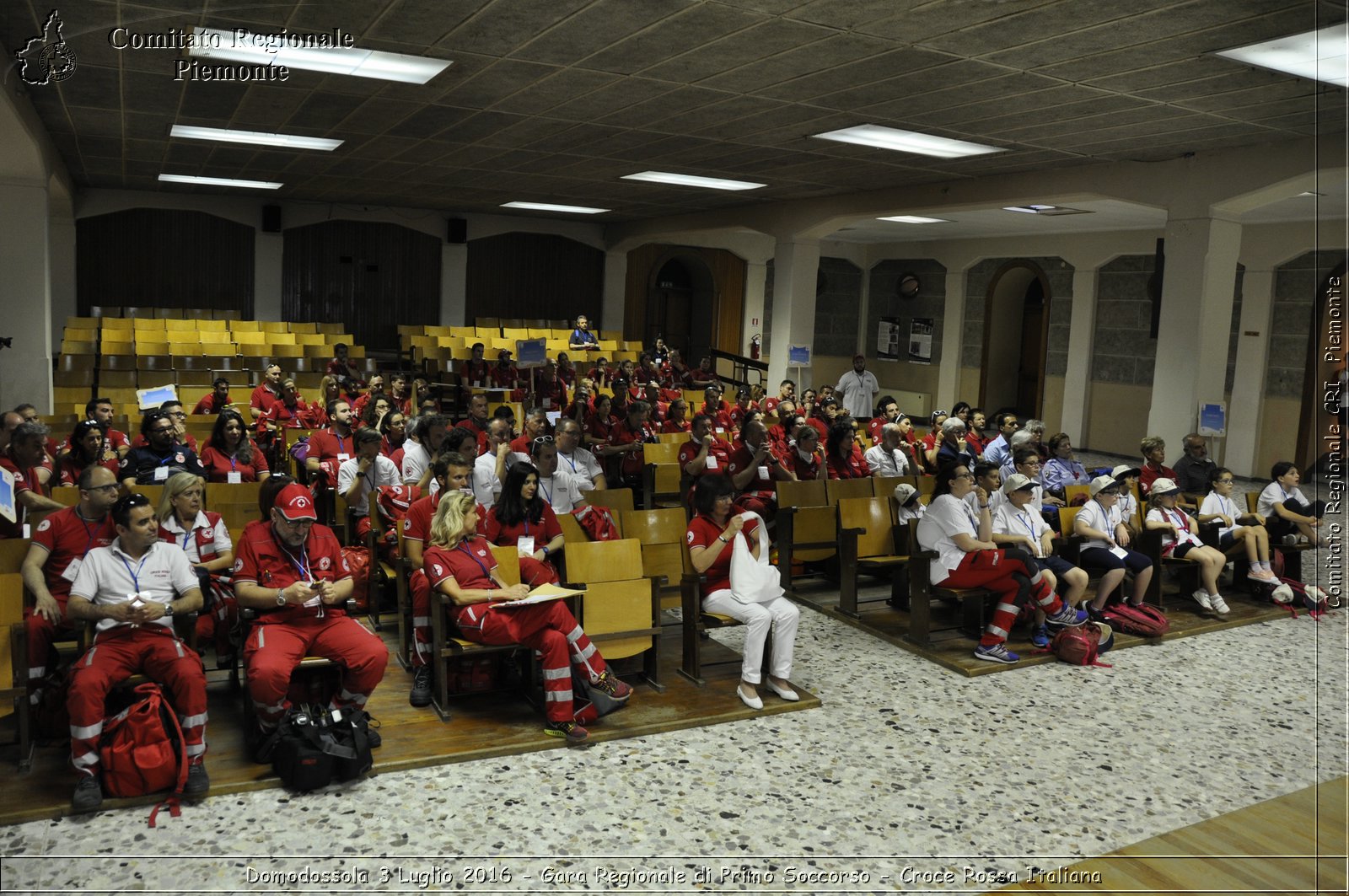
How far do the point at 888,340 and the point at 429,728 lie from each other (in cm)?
1816

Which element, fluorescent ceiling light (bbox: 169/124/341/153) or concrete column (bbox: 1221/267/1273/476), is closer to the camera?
fluorescent ceiling light (bbox: 169/124/341/153)

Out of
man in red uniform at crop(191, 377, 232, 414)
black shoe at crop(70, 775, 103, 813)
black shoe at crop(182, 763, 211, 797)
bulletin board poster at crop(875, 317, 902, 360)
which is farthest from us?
bulletin board poster at crop(875, 317, 902, 360)

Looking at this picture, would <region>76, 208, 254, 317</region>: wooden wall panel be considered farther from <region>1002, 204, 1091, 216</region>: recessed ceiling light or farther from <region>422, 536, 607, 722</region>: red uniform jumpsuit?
<region>422, 536, 607, 722</region>: red uniform jumpsuit

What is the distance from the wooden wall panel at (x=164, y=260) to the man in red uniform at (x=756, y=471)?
530 inches

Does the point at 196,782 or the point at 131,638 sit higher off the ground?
the point at 131,638

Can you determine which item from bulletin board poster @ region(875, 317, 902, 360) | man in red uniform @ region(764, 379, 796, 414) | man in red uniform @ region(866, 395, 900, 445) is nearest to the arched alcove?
bulletin board poster @ region(875, 317, 902, 360)

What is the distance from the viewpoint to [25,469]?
572 cm

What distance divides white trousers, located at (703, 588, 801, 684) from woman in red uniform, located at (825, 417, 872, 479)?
313cm

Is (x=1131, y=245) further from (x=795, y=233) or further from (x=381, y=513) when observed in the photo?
(x=381, y=513)

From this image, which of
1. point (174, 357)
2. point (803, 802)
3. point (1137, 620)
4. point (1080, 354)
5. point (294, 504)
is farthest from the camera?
point (1080, 354)

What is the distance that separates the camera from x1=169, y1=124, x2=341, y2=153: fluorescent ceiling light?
405 inches

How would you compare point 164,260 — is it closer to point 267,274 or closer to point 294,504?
point 267,274

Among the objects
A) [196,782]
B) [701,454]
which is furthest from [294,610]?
[701,454]

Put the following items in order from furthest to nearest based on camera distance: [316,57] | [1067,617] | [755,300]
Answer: [755,300] → [316,57] → [1067,617]
